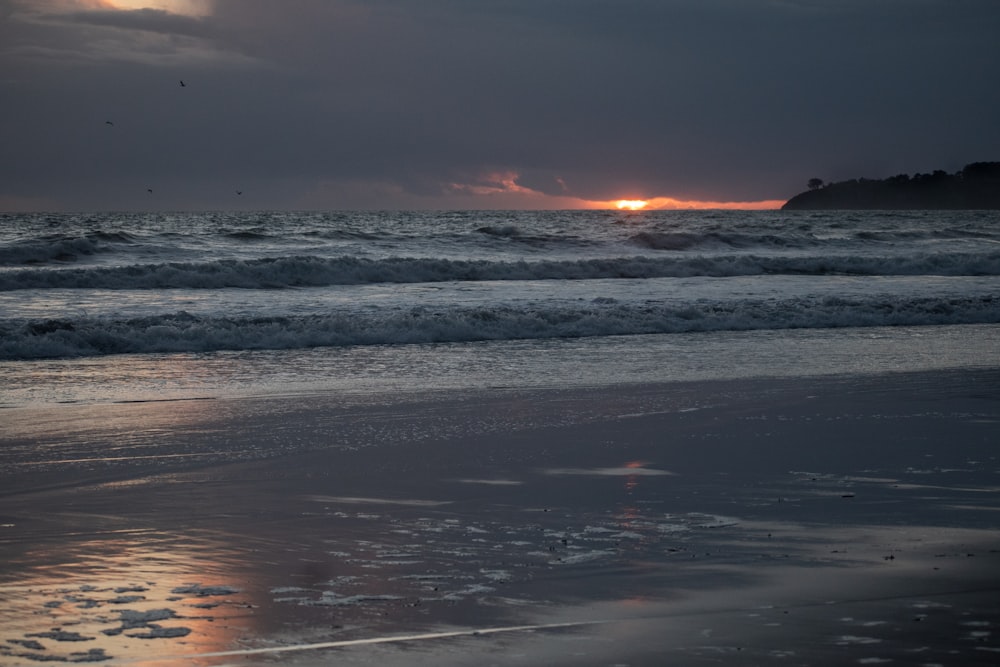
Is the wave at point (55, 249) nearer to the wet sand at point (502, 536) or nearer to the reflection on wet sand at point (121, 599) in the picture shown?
the wet sand at point (502, 536)

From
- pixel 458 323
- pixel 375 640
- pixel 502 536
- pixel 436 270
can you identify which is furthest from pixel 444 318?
pixel 375 640

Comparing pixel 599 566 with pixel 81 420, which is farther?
pixel 81 420

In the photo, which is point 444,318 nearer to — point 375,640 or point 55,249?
point 375,640

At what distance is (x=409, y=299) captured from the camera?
19109 mm

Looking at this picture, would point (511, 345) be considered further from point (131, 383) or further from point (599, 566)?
point (599, 566)

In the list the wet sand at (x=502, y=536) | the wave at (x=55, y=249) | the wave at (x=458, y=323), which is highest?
the wave at (x=55, y=249)

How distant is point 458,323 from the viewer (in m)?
14.9

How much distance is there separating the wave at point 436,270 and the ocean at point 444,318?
0.07 m

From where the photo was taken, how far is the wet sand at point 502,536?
3342 millimetres

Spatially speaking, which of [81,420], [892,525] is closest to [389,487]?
[892,525]

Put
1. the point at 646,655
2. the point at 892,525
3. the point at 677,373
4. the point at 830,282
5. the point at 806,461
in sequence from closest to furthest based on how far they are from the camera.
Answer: the point at 646,655
the point at 892,525
the point at 806,461
the point at 677,373
the point at 830,282

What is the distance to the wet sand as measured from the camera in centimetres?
334

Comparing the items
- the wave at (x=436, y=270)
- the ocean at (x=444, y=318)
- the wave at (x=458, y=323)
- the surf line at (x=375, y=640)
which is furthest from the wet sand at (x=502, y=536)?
the wave at (x=436, y=270)

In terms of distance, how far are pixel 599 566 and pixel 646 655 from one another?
0.96 metres
